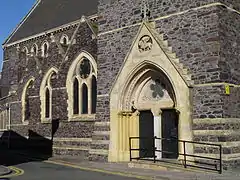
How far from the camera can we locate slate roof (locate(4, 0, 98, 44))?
3108 cm

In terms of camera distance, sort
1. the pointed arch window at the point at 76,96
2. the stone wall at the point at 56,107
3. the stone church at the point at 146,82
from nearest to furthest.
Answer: the stone church at the point at 146,82
the stone wall at the point at 56,107
the pointed arch window at the point at 76,96

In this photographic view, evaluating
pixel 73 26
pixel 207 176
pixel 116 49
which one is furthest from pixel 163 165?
pixel 73 26

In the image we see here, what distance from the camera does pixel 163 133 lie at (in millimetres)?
17234

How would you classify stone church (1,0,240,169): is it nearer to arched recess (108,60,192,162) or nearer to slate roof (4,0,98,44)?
arched recess (108,60,192,162)

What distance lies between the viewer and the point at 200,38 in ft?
50.5

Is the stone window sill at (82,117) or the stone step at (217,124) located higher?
the stone window sill at (82,117)

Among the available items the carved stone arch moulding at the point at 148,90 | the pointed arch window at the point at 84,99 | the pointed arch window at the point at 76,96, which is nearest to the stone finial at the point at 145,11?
the carved stone arch moulding at the point at 148,90

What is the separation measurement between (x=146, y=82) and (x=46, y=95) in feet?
35.7

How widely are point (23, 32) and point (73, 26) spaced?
9809 millimetres

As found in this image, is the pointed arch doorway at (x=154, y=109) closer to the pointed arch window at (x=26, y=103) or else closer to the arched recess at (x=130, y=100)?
the arched recess at (x=130, y=100)

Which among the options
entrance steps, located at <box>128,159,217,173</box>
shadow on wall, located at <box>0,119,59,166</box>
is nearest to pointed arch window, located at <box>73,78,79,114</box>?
shadow on wall, located at <box>0,119,59,166</box>

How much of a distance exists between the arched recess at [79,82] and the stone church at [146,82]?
6 centimetres

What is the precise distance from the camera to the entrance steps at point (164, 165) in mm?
14462

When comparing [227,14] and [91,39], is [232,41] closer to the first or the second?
[227,14]
